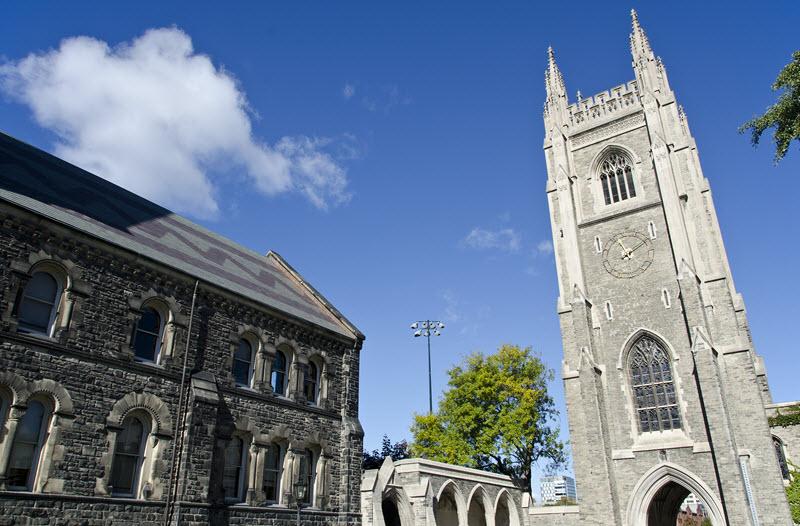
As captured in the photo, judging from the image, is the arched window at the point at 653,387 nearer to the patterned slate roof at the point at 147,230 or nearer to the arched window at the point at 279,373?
the patterned slate roof at the point at 147,230

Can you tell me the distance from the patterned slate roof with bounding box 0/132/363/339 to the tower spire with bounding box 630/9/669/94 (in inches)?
1029

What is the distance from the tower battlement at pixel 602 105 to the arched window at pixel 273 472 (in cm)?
3022

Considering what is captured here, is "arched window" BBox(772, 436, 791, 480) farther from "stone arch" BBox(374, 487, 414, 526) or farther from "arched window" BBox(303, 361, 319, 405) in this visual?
"arched window" BBox(303, 361, 319, 405)

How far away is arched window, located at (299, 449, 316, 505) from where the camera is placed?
67.5ft

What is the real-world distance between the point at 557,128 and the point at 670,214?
10.4 m

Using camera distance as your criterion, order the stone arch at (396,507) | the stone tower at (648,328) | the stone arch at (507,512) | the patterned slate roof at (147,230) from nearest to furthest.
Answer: the patterned slate roof at (147,230) → the stone arch at (396,507) → the stone tower at (648,328) → the stone arch at (507,512)

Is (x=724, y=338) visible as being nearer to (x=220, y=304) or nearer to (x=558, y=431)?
(x=558, y=431)

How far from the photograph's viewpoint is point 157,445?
16.2 meters

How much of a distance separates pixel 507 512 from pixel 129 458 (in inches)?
866

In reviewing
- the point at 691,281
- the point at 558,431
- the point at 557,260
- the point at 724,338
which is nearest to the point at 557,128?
the point at 557,260

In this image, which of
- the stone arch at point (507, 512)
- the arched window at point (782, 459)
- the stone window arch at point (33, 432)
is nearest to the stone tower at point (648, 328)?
the arched window at point (782, 459)

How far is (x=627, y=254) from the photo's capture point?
34156 millimetres

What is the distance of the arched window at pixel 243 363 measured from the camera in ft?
63.7

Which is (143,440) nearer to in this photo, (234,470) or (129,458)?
(129,458)
